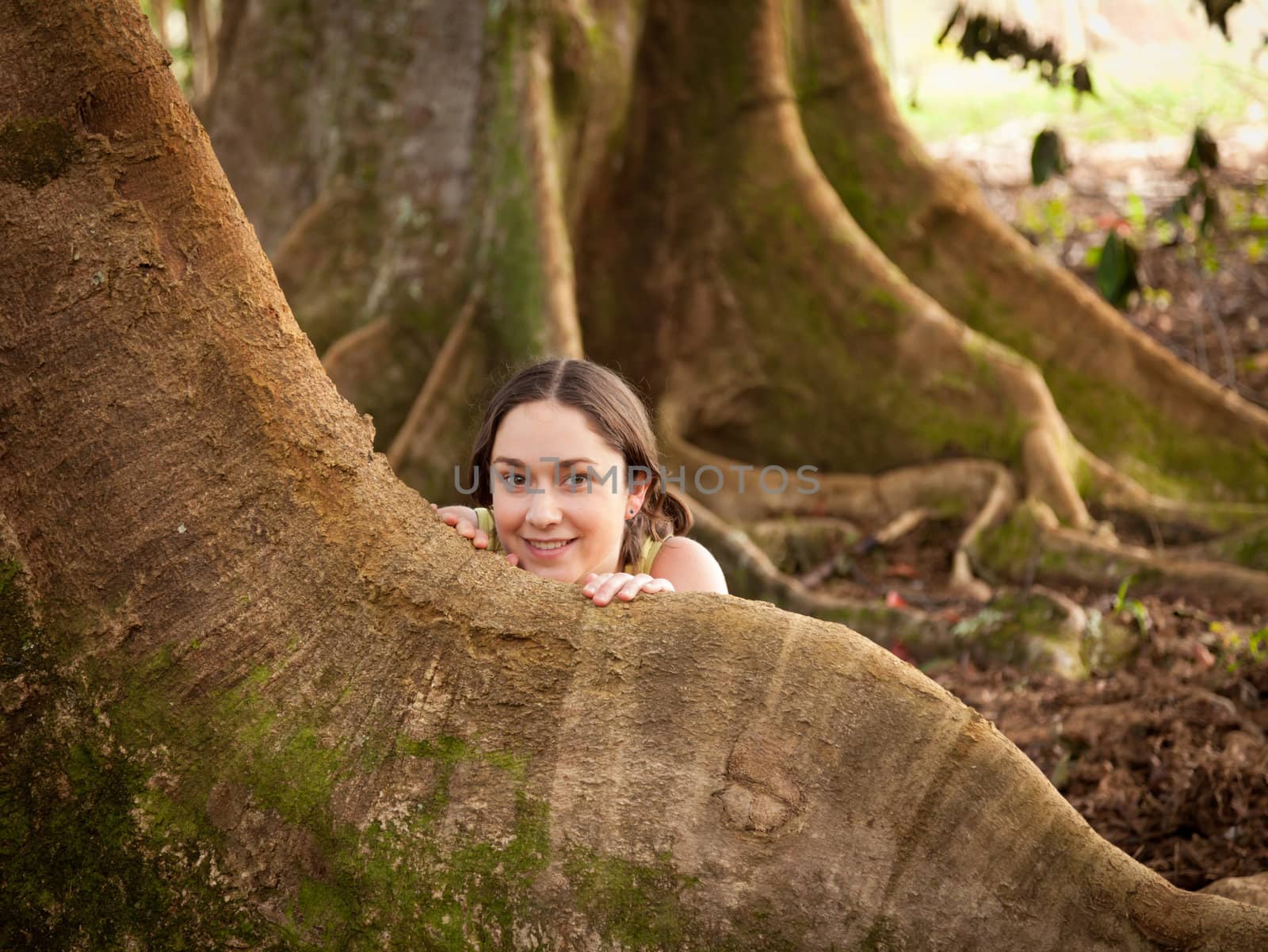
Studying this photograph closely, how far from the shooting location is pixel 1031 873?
1979 mm

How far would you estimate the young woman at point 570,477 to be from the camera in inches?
108

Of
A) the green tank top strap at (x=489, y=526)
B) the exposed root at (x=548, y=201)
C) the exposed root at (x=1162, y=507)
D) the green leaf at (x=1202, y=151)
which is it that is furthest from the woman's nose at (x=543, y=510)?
the green leaf at (x=1202, y=151)

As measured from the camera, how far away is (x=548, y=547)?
2781 millimetres

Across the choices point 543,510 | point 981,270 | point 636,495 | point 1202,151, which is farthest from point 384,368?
point 1202,151

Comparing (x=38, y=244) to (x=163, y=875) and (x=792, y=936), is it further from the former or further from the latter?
(x=792, y=936)

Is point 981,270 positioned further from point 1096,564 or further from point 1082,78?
point 1096,564

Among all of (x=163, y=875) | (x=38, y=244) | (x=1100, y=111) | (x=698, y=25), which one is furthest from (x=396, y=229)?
(x=1100, y=111)

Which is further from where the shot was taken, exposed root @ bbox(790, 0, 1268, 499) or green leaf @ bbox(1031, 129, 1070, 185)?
exposed root @ bbox(790, 0, 1268, 499)

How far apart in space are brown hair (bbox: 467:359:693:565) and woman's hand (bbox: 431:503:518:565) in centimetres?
10

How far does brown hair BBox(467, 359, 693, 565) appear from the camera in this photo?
283 cm

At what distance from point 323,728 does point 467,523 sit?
0.87 m

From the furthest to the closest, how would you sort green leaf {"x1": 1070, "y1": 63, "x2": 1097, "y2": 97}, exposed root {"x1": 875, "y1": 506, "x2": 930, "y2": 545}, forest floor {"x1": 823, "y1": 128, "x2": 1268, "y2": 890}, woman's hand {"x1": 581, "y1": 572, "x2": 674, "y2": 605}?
exposed root {"x1": 875, "y1": 506, "x2": 930, "y2": 545}
green leaf {"x1": 1070, "y1": 63, "x2": 1097, "y2": 97}
forest floor {"x1": 823, "y1": 128, "x2": 1268, "y2": 890}
woman's hand {"x1": 581, "y1": 572, "x2": 674, "y2": 605}

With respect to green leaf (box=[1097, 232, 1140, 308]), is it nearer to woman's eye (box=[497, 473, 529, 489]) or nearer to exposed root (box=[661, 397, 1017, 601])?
exposed root (box=[661, 397, 1017, 601])

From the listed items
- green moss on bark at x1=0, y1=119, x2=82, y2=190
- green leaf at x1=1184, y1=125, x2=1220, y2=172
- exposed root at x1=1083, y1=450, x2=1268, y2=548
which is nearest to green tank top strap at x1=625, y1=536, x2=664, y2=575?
green moss on bark at x1=0, y1=119, x2=82, y2=190
